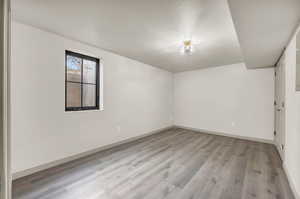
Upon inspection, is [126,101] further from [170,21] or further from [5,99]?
[5,99]

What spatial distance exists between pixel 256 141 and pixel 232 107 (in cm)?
112

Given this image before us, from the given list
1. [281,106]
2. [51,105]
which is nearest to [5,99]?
[51,105]

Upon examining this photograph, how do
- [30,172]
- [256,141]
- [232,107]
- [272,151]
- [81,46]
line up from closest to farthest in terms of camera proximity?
[30,172]
[81,46]
[272,151]
[256,141]
[232,107]

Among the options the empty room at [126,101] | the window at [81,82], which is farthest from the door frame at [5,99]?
the window at [81,82]

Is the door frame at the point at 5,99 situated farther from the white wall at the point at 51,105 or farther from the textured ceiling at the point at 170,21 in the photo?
the white wall at the point at 51,105

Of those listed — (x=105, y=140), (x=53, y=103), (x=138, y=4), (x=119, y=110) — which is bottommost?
(x=105, y=140)

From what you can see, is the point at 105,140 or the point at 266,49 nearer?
the point at 266,49

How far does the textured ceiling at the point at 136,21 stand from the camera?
5.19 feet

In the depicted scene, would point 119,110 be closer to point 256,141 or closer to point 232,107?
point 232,107

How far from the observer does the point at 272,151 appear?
3113 millimetres

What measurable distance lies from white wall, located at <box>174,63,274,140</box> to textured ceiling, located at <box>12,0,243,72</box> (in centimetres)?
169

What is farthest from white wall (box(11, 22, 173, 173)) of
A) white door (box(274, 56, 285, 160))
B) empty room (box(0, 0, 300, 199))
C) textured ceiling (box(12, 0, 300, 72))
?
white door (box(274, 56, 285, 160))

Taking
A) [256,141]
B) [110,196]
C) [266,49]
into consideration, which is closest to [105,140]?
[110,196]

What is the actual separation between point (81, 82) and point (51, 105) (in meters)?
0.79
